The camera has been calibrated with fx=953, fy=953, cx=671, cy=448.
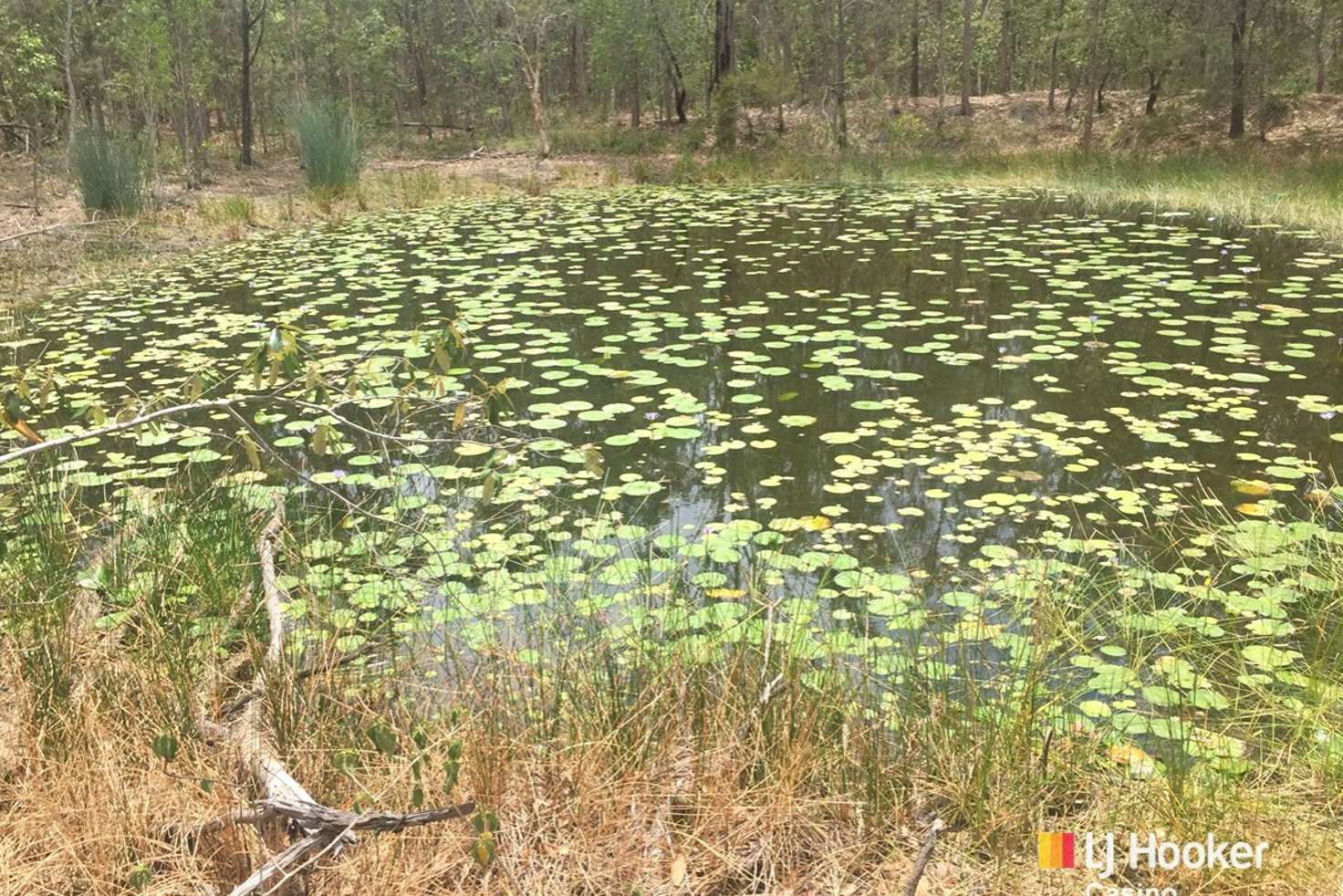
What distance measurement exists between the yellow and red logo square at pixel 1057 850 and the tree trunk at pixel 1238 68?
48.4 feet

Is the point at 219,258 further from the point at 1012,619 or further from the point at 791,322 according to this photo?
the point at 1012,619

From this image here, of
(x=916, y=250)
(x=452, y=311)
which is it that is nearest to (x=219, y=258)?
(x=452, y=311)

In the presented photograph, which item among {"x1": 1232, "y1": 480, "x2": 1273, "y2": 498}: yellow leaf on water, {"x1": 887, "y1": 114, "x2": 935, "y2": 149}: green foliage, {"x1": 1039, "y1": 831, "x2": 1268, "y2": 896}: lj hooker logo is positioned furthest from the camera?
{"x1": 887, "y1": 114, "x2": 935, "y2": 149}: green foliage

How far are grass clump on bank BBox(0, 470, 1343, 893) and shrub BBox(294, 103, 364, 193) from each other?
366 inches

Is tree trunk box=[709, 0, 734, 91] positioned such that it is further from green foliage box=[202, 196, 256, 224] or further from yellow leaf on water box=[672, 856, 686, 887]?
yellow leaf on water box=[672, 856, 686, 887]

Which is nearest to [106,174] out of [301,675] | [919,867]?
[301,675]

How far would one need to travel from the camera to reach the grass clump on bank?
1.59 metres

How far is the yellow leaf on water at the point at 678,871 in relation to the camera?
155 centimetres

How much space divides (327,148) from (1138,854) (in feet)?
36.8

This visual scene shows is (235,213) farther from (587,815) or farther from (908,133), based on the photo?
(908,133)

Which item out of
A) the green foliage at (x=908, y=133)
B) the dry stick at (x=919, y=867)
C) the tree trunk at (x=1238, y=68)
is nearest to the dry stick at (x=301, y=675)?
the dry stick at (x=919, y=867)

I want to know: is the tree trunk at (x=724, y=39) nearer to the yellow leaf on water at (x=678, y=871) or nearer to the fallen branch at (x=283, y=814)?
the fallen branch at (x=283, y=814)

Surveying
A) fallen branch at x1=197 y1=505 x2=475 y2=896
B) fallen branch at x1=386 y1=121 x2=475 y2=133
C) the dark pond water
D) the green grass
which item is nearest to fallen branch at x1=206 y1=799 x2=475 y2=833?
fallen branch at x1=197 y1=505 x2=475 y2=896

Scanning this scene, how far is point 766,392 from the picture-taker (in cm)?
442
